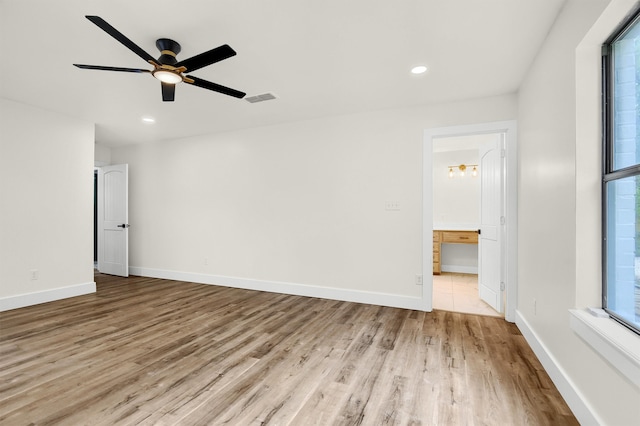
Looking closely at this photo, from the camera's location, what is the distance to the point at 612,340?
1289 millimetres

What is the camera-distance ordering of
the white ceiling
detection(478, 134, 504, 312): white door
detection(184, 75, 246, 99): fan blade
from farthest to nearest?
detection(478, 134, 504, 312): white door
detection(184, 75, 246, 99): fan blade
the white ceiling

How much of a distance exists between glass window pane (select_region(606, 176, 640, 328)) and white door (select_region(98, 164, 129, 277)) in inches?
252

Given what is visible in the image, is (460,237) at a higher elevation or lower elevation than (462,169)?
lower

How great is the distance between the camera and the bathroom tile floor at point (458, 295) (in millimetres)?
3660

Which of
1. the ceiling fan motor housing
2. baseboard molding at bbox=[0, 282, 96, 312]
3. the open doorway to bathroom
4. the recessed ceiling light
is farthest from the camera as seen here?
the open doorway to bathroom

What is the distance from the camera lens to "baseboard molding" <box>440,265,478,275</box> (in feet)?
19.5

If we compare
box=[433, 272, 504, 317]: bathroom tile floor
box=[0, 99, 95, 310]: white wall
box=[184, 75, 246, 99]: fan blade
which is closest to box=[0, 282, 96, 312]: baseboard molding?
box=[0, 99, 95, 310]: white wall

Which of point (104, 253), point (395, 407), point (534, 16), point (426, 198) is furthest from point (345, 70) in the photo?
point (104, 253)

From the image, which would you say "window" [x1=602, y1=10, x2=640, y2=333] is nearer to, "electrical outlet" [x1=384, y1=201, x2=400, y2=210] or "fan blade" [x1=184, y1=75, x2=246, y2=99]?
"electrical outlet" [x1=384, y1=201, x2=400, y2=210]

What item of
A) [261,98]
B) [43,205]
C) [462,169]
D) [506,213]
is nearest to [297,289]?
[261,98]

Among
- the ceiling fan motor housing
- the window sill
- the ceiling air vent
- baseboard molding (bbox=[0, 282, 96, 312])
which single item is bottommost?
baseboard molding (bbox=[0, 282, 96, 312])

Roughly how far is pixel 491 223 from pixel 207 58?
3.56 metres

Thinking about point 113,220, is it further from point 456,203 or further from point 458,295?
point 456,203

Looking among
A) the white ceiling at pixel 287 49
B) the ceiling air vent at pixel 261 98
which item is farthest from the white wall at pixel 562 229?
the ceiling air vent at pixel 261 98
